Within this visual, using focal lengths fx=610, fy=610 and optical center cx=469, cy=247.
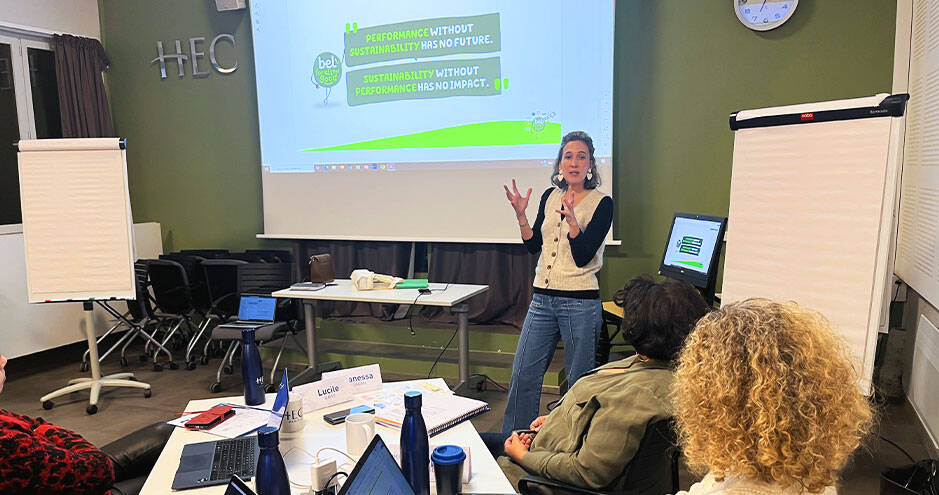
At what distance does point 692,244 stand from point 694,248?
31 mm

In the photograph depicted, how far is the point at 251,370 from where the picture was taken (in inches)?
79.1

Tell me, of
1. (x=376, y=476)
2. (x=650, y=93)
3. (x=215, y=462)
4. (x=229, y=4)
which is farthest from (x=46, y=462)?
(x=229, y=4)

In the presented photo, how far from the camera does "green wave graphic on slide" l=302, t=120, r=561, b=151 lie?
14.0 ft

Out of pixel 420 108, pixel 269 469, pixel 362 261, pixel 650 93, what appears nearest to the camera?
pixel 269 469

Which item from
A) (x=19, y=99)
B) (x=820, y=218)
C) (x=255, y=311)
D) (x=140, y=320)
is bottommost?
(x=140, y=320)

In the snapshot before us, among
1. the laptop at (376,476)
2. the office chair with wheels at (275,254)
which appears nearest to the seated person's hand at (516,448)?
the laptop at (376,476)

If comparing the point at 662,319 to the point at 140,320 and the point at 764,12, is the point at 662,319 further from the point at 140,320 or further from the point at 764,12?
the point at 140,320

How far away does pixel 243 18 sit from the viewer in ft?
17.0

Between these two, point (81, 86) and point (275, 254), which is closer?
point (275, 254)

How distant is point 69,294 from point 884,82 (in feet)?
17.3

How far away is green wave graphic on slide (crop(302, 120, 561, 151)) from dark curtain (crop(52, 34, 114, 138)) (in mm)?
2549

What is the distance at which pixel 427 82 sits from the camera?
4.52 metres

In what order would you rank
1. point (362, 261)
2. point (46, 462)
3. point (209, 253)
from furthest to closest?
point (209, 253), point (362, 261), point (46, 462)

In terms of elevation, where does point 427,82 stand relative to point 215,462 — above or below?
above
